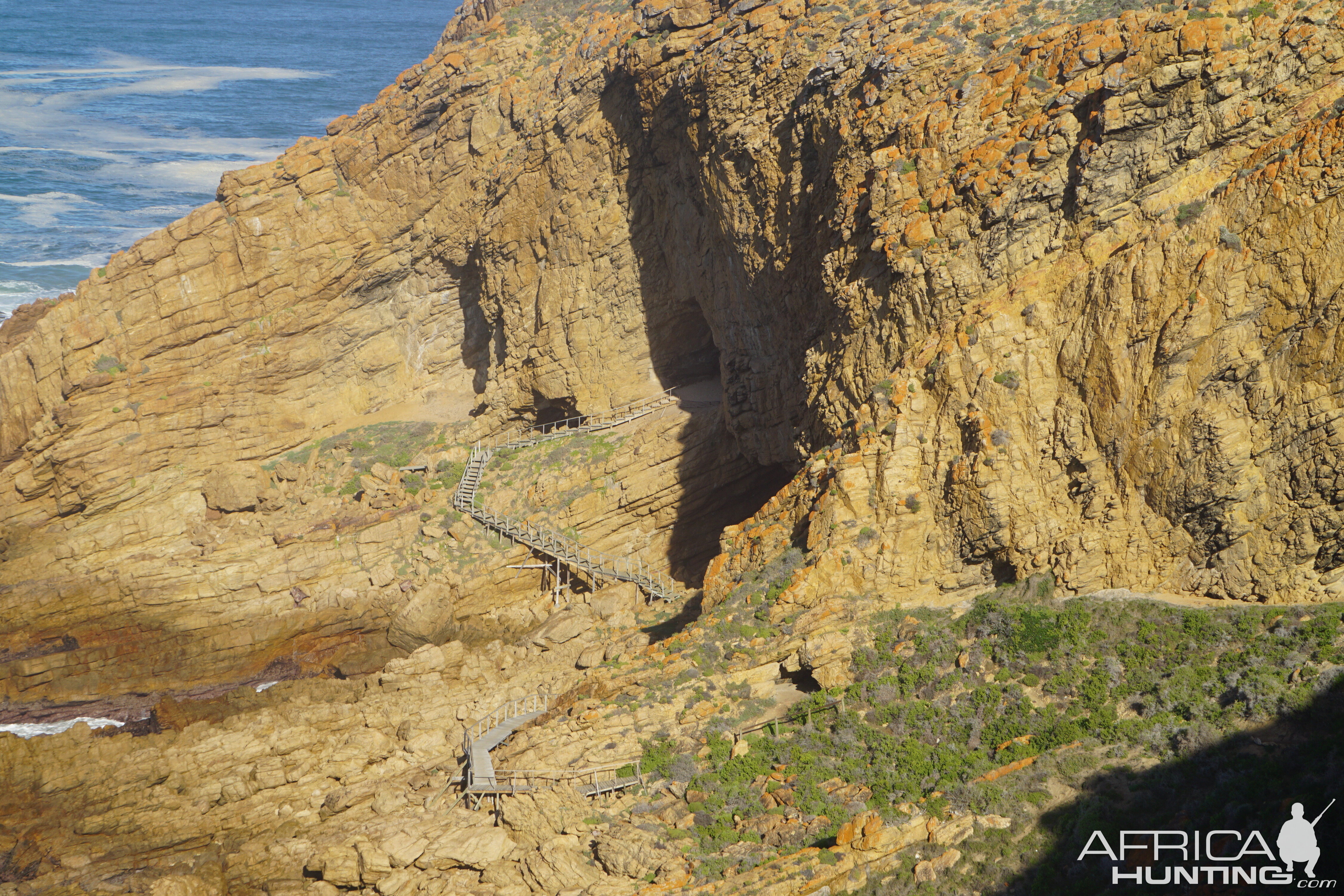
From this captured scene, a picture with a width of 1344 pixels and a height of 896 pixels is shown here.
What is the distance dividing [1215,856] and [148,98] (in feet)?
314

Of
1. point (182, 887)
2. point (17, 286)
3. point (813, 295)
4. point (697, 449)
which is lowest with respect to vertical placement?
point (182, 887)

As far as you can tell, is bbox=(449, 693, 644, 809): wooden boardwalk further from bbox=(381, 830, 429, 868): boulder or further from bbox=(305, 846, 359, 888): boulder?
bbox=(305, 846, 359, 888): boulder

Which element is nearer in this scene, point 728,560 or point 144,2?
point 728,560

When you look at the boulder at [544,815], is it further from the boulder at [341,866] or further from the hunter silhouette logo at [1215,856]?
the hunter silhouette logo at [1215,856]

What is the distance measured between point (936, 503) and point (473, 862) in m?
12.0

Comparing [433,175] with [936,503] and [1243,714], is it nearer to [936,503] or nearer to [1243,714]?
[936,503]

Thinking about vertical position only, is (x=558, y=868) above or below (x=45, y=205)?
below

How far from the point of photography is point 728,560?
2670 centimetres

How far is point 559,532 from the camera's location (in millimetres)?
36562

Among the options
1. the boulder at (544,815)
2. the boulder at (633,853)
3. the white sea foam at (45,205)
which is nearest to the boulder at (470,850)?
the boulder at (544,815)

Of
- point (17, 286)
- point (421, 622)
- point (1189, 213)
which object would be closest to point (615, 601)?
point (421, 622)

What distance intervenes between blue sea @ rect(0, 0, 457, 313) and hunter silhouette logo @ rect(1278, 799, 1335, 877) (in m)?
56.8

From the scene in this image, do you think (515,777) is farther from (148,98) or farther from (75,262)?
(148,98)

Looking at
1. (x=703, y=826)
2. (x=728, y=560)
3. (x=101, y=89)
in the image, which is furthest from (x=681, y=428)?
(x=101, y=89)
